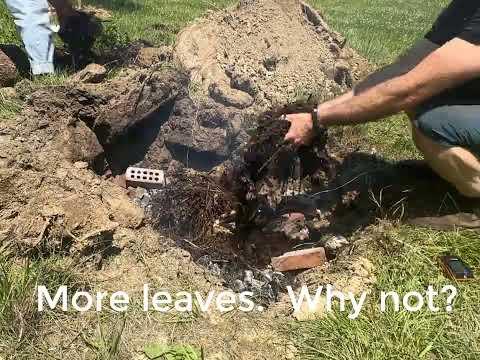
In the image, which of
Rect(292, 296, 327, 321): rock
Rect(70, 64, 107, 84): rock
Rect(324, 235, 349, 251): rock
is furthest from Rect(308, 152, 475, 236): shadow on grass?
Rect(70, 64, 107, 84): rock

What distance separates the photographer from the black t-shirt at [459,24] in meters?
2.52

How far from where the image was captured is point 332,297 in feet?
8.13

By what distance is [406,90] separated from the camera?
2.64 meters

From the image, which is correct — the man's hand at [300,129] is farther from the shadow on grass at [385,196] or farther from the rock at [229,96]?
the rock at [229,96]

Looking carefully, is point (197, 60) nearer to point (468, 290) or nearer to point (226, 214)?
point (226, 214)

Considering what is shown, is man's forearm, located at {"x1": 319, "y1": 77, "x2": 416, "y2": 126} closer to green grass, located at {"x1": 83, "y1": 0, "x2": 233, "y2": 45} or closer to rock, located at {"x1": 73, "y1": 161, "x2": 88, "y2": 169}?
rock, located at {"x1": 73, "y1": 161, "x2": 88, "y2": 169}

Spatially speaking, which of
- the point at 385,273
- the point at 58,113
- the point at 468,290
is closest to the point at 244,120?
the point at 58,113

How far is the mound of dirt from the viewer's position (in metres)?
4.21

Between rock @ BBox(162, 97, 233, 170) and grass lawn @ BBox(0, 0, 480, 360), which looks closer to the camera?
grass lawn @ BBox(0, 0, 480, 360)

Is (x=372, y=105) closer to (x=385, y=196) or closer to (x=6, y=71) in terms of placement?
(x=385, y=196)

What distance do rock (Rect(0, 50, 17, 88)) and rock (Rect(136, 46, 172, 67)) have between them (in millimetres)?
1041

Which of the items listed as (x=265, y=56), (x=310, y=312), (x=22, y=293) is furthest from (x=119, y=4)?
(x=310, y=312)

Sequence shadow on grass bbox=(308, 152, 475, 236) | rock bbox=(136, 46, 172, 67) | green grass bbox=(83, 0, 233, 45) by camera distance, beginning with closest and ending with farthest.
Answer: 1. shadow on grass bbox=(308, 152, 475, 236)
2. rock bbox=(136, 46, 172, 67)
3. green grass bbox=(83, 0, 233, 45)

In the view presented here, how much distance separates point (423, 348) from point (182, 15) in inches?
232
